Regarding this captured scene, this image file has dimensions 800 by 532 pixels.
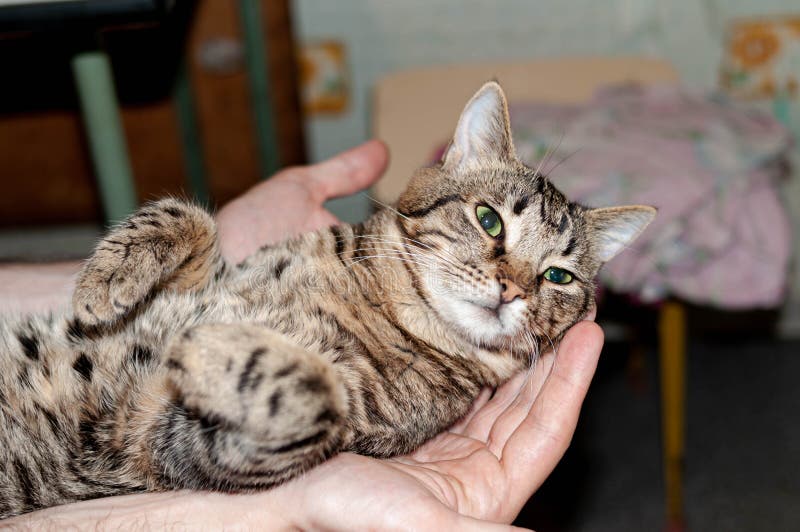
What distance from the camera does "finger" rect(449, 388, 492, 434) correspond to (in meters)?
1.64

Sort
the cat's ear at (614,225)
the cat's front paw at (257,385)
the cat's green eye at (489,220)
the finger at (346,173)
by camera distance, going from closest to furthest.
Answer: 1. the cat's front paw at (257,385)
2. the cat's green eye at (489,220)
3. the cat's ear at (614,225)
4. the finger at (346,173)

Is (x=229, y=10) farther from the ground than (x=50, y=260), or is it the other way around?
(x=229, y=10)

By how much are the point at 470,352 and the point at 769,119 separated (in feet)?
6.07

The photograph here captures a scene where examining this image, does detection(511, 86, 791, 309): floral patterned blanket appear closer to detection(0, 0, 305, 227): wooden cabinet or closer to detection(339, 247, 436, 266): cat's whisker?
detection(339, 247, 436, 266): cat's whisker

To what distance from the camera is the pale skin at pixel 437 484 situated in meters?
1.25

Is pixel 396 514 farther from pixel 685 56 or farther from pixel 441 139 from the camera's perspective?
pixel 685 56

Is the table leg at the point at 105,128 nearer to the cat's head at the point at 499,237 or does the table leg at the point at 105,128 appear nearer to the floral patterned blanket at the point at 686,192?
the cat's head at the point at 499,237

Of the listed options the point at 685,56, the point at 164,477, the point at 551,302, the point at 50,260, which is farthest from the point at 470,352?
the point at 685,56

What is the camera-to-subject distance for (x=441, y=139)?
2.69 m

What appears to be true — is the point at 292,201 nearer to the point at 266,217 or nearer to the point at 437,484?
the point at 266,217

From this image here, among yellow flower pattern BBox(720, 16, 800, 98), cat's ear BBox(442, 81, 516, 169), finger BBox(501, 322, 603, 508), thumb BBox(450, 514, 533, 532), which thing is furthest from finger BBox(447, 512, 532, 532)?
yellow flower pattern BBox(720, 16, 800, 98)

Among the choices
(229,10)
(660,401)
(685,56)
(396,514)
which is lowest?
(660,401)

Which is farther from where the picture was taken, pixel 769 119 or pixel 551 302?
pixel 769 119

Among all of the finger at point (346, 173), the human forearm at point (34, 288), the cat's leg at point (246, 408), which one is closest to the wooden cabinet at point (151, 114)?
the finger at point (346, 173)
